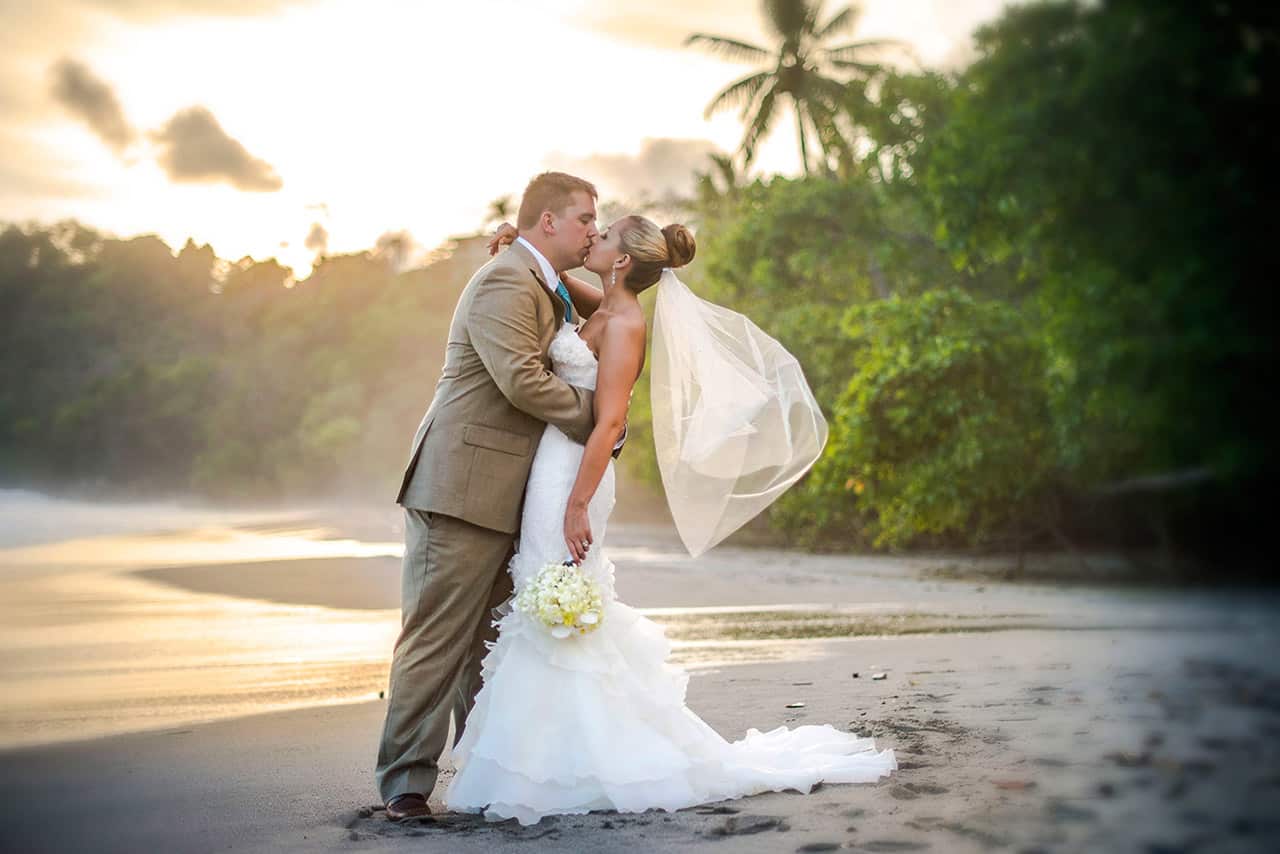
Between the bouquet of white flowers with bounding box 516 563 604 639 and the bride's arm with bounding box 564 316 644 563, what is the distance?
0.15m

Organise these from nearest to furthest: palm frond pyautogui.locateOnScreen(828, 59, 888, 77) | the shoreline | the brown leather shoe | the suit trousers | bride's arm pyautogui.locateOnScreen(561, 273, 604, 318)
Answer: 1. the shoreline
2. the brown leather shoe
3. the suit trousers
4. bride's arm pyautogui.locateOnScreen(561, 273, 604, 318)
5. palm frond pyautogui.locateOnScreen(828, 59, 888, 77)

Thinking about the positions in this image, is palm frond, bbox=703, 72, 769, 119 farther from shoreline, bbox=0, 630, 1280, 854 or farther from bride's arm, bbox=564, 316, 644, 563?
bride's arm, bbox=564, 316, 644, 563

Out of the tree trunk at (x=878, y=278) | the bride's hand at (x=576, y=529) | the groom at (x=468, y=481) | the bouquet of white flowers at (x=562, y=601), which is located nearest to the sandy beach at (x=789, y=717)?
the groom at (x=468, y=481)

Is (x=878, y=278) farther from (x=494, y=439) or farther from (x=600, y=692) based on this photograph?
(x=600, y=692)

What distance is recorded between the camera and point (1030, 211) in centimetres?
336

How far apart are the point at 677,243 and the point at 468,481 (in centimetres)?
137

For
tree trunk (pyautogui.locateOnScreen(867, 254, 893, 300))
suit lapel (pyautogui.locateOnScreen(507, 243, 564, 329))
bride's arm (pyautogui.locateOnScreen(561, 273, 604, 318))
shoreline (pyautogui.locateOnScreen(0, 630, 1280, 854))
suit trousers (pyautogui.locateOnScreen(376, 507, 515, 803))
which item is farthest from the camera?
tree trunk (pyautogui.locateOnScreen(867, 254, 893, 300))

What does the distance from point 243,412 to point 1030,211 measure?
3025 inches

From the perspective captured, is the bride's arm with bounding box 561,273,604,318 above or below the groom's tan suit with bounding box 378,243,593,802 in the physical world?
above

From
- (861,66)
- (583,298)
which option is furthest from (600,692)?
(861,66)

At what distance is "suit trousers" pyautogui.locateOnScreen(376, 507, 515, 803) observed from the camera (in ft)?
15.1

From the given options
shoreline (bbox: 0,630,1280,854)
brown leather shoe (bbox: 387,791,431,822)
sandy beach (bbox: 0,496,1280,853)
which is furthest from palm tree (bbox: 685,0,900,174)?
brown leather shoe (bbox: 387,791,431,822)

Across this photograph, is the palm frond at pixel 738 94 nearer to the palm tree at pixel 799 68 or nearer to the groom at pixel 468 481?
the palm tree at pixel 799 68

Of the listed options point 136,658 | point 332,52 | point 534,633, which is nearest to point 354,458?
point 332,52
